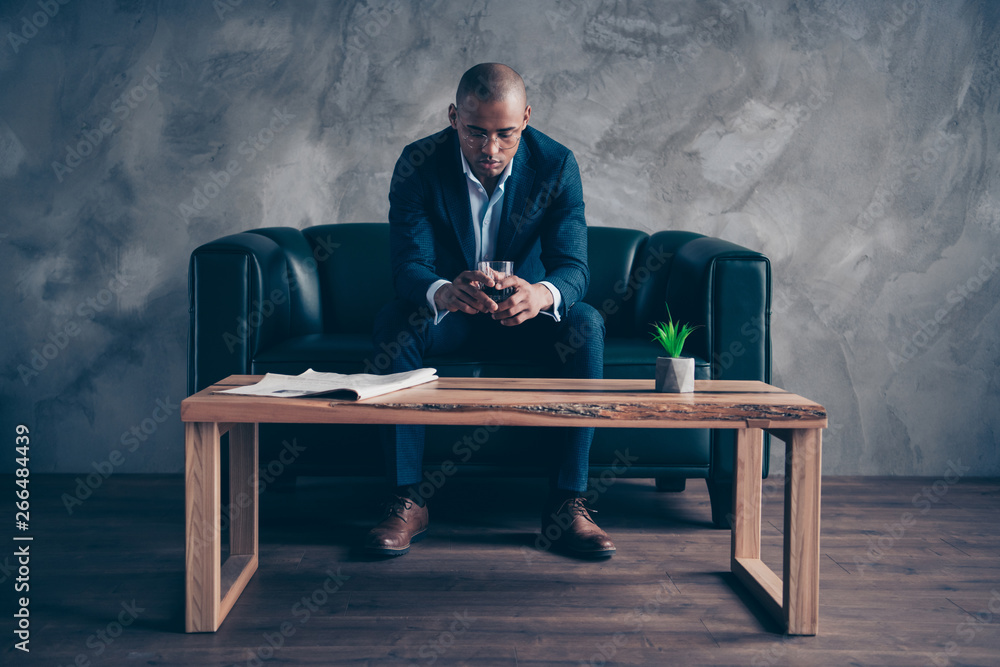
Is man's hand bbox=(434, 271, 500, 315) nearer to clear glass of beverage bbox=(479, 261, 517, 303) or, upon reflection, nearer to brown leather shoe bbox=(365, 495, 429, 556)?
clear glass of beverage bbox=(479, 261, 517, 303)

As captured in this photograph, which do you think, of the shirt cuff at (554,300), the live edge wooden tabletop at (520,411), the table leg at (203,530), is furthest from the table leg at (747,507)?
the table leg at (203,530)

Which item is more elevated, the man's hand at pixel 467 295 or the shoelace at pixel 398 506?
the man's hand at pixel 467 295

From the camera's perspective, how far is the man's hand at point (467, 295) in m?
1.61

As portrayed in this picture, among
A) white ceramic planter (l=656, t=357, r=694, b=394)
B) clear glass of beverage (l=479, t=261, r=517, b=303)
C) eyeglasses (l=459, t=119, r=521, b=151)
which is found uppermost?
eyeglasses (l=459, t=119, r=521, b=151)

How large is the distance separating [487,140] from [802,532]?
1.11 metres

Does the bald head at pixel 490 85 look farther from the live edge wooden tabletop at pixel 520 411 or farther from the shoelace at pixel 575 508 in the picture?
the shoelace at pixel 575 508

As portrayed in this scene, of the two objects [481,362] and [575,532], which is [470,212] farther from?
[575,532]

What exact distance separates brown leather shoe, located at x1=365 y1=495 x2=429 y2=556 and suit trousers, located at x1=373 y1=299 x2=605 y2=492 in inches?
2.3

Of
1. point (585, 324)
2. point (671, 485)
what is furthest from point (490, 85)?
point (671, 485)

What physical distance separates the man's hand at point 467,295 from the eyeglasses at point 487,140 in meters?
0.36

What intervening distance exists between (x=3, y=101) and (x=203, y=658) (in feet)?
7.42

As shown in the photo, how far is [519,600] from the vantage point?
144 centimetres

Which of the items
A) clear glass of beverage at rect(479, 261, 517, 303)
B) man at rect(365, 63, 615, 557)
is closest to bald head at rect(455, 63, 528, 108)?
man at rect(365, 63, 615, 557)

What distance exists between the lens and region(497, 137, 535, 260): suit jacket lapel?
6.31 ft
